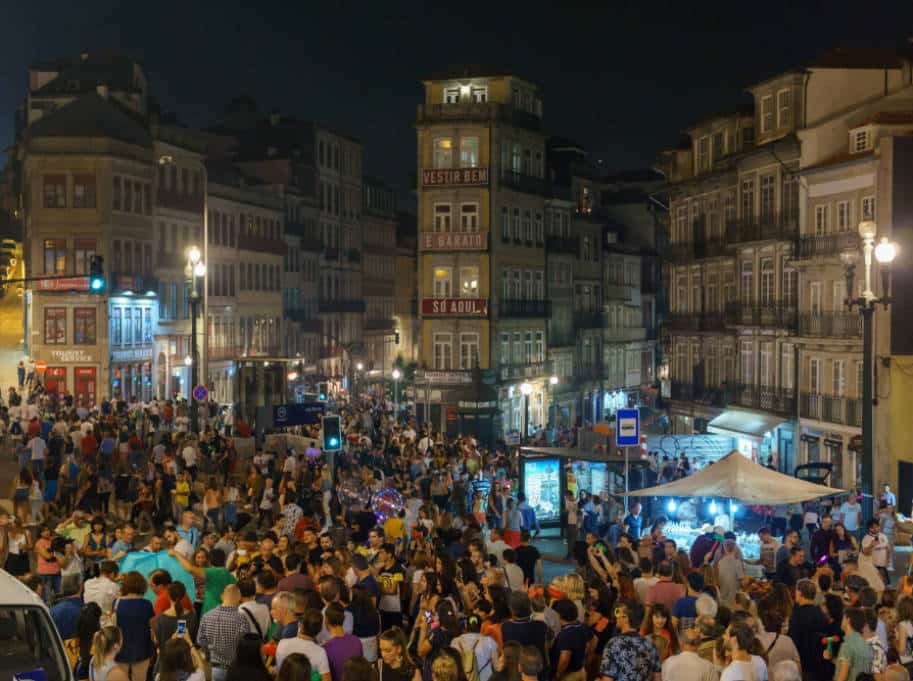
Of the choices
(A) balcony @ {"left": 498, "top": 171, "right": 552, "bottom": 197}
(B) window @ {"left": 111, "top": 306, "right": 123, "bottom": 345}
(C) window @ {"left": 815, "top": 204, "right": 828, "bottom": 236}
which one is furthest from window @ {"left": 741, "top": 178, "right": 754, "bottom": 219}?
(B) window @ {"left": 111, "top": 306, "right": 123, "bottom": 345}

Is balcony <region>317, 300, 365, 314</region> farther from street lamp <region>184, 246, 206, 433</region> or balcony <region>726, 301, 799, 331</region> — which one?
street lamp <region>184, 246, 206, 433</region>

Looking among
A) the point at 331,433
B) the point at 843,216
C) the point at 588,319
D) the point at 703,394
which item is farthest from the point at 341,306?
the point at 331,433

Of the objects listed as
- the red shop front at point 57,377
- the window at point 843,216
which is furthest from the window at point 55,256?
the window at point 843,216

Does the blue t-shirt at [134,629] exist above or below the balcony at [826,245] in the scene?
below

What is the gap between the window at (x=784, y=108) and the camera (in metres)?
51.5

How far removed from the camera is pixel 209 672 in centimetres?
1241

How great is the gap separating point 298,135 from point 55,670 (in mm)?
89023

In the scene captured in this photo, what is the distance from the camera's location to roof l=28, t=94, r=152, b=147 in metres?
66.0

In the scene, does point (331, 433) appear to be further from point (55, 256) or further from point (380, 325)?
point (380, 325)

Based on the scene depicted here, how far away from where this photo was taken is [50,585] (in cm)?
1777

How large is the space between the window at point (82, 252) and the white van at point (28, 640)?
55.7 metres

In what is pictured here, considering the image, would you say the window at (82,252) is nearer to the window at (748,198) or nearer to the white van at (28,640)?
the window at (748,198)

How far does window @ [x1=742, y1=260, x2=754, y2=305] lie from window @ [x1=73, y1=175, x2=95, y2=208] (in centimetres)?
2923

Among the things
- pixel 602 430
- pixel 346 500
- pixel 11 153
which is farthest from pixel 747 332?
pixel 11 153
